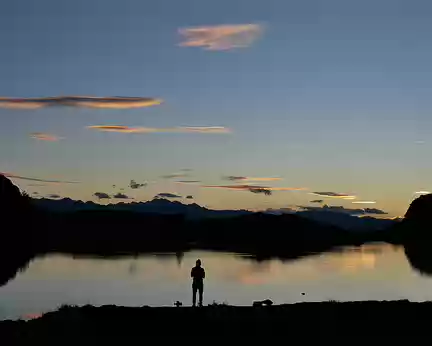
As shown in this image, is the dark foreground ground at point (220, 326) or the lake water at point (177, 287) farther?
the lake water at point (177, 287)

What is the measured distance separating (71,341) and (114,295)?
26.6 m

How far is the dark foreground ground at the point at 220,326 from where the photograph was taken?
20250mm

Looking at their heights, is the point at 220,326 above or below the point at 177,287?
above

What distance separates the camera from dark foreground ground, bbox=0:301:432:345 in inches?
797

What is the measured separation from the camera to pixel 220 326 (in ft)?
70.7

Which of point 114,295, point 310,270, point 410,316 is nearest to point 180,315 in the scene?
point 410,316

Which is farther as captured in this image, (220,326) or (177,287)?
→ (177,287)

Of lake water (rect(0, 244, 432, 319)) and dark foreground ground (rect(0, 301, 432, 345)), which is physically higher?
dark foreground ground (rect(0, 301, 432, 345))

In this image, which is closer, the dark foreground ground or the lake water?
the dark foreground ground

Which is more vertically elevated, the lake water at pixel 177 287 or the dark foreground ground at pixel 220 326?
the dark foreground ground at pixel 220 326

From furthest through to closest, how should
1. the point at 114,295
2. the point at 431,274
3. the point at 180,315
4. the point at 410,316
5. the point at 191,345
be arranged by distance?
the point at 431,274
the point at 114,295
the point at 410,316
the point at 180,315
the point at 191,345

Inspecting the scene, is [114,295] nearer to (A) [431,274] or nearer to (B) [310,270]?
(B) [310,270]

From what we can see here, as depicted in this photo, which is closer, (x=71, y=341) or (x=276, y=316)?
(x=71, y=341)

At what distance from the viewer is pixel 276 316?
23.3 metres
